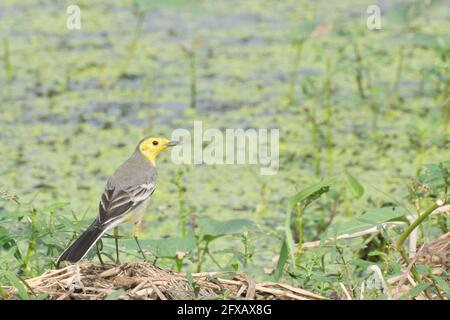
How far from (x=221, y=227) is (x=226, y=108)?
2.84 meters

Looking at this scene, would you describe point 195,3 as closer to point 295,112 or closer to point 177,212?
point 295,112

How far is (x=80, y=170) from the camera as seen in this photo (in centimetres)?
670

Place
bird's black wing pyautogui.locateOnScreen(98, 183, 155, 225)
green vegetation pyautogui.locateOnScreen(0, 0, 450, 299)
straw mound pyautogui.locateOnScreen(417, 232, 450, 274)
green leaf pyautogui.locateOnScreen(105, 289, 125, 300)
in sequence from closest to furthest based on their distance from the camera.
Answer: green leaf pyautogui.locateOnScreen(105, 289, 125, 300) < straw mound pyautogui.locateOnScreen(417, 232, 450, 274) < bird's black wing pyautogui.locateOnScreen(98, 183, 155, 225) < green vegetation pyautogui.locateOnScreen(0, 0, 450, 299)

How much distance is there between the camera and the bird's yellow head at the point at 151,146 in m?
4.44

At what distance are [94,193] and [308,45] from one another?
9.13 feet

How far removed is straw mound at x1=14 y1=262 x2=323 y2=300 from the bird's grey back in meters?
0.59

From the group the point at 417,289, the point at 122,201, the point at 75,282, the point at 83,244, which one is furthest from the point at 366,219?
the point at 75,282

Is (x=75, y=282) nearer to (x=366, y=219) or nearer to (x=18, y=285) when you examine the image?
(x=18, y=285)

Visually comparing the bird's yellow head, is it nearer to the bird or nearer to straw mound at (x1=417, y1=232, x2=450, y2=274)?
the bird

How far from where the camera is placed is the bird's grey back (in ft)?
13.4

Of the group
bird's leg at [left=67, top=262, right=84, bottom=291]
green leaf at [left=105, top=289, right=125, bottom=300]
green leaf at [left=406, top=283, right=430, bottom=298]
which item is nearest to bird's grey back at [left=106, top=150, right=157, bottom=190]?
bird's leg at [left=67, top=262, right=84, bottom=291]

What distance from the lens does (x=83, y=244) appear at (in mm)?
3660

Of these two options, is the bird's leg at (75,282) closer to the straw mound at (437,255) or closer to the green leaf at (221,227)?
the straw mound at (437,255)

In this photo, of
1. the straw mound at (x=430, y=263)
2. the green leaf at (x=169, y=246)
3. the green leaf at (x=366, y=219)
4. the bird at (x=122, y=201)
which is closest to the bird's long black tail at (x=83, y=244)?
the bird at (x=122, y=201)
